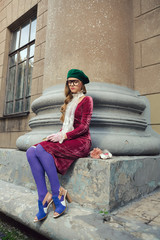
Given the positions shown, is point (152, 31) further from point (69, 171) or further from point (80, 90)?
point (69, 171)

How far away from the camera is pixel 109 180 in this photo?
1.54 meters

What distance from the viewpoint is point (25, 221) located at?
5.15 feet

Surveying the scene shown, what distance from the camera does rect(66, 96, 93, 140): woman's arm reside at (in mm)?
1734

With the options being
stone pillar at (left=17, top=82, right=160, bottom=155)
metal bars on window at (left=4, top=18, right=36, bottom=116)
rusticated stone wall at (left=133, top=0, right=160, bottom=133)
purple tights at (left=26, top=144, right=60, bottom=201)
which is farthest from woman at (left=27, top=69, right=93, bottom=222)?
metal bars on window at (left=4, top=18, right=36, bottom=116)

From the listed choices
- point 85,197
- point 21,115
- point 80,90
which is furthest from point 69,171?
point 21,115

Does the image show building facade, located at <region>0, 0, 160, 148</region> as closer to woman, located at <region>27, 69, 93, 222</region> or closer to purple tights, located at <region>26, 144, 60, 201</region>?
woman, located at <region>27, 69, 93, 222</region>

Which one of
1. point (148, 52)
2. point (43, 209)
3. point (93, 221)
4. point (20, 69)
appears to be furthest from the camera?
point (20, 69)

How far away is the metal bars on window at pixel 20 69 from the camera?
529cm

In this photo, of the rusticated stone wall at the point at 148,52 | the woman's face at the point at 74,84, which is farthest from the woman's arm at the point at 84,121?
the rusticated stone wall at the point at 148,52

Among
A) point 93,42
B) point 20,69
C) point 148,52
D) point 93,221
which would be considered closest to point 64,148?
point 93,221

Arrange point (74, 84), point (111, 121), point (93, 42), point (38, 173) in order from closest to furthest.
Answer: point (38, 173)
point (74, 84)
point (111, 121)
point (93, 42)

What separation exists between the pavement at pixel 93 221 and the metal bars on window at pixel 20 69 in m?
3.58

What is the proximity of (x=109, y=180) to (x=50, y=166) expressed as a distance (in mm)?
503

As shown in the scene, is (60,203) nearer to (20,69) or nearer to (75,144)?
(75,144)
